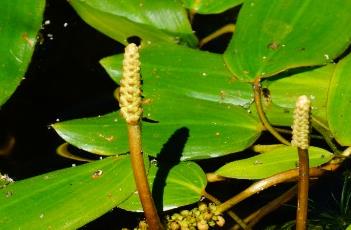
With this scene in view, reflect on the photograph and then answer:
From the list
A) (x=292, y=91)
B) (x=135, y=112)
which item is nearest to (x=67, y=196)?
(x=135, y=112)

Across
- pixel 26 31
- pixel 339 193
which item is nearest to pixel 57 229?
pixel 26 31

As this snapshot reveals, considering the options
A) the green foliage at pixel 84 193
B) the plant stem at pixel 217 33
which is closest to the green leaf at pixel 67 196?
the green foliage at pixel 84 193

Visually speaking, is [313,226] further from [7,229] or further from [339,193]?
[7,229]

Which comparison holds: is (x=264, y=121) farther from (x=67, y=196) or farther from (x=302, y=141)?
(x=67, y=196)

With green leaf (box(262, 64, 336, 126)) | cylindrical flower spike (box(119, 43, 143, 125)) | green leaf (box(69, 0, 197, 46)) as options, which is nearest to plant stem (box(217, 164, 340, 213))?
green leaf (box(262, 64, 336, 126))

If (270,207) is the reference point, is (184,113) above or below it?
above

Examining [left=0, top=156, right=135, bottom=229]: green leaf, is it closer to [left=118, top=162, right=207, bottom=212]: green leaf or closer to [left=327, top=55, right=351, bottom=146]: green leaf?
[left=118, top=162, right=207, bottom=212]: green leaf
